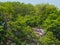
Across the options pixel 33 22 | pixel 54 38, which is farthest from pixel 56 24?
pixel 33 22

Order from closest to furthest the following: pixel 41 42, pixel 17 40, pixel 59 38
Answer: pixel 17 40, pixel 41 42, pixel 59 38

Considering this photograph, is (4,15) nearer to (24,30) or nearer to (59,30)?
(24,30)

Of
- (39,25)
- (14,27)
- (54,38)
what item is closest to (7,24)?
(14,27)

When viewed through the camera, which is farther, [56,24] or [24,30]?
[56,24]

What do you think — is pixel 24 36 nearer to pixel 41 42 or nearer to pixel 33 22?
pixel 41 42

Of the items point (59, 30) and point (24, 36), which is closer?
point (24, 36)

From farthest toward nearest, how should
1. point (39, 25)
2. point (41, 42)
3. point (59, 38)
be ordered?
1. point (39, 25)
2. point (59, 38)
3. point (41, 42)

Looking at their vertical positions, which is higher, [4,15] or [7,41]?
[4,15]

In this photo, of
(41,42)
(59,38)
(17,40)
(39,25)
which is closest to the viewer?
(17,40)

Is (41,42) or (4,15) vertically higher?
(4,15)
